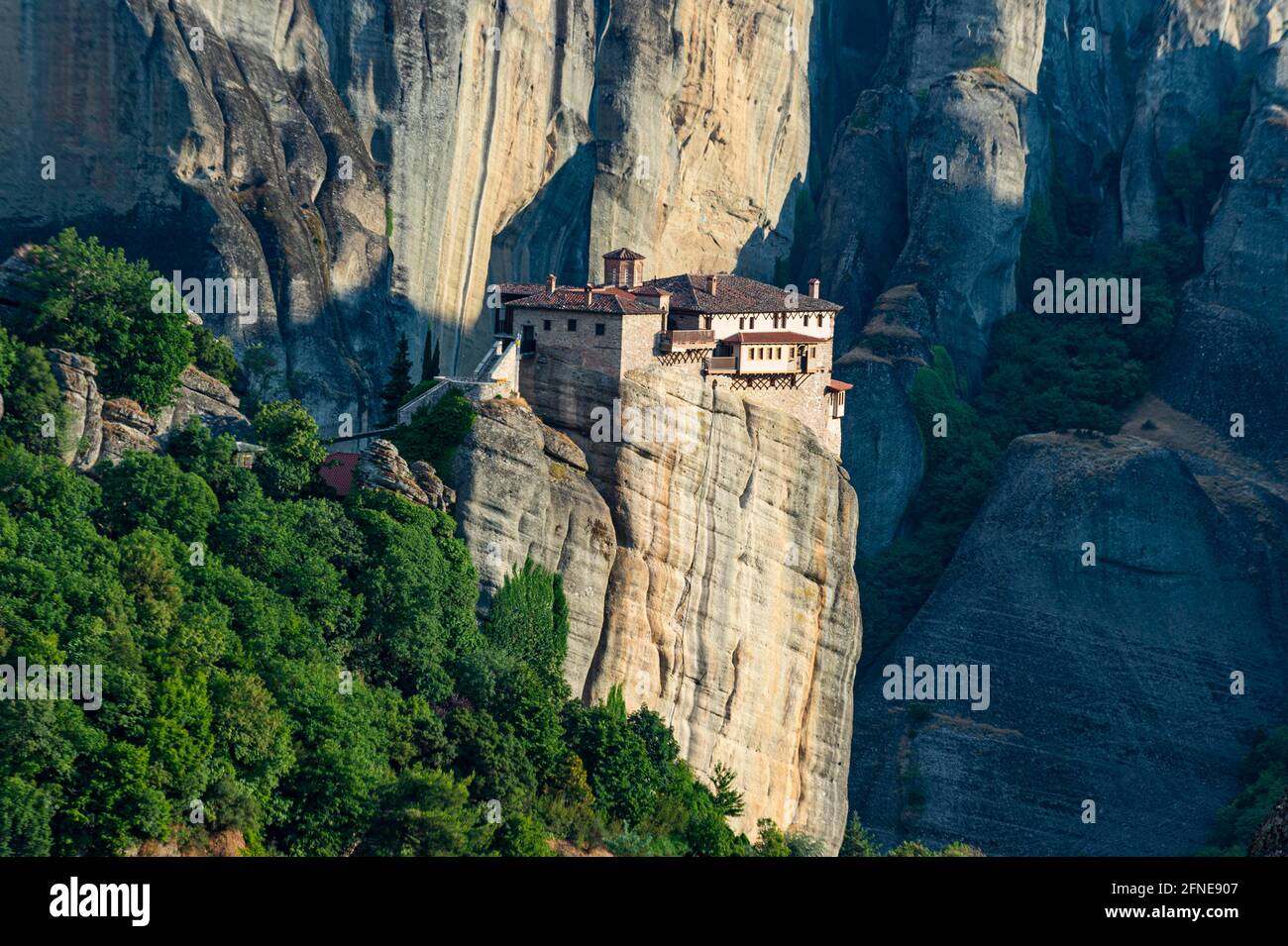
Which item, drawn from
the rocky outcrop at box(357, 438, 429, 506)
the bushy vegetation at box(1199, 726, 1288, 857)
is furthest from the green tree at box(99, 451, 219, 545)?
the bushy vegetation at box(1199, 726, 1288, 857)

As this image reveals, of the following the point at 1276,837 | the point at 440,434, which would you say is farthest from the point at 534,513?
the point at 1276,837

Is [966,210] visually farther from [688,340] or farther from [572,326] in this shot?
[572,326]

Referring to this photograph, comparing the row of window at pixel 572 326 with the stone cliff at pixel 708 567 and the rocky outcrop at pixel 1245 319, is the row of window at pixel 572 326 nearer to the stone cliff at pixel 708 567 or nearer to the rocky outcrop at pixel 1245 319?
the stone cliff at pixel 708 567

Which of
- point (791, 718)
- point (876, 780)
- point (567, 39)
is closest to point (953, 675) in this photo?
point (876, 780)

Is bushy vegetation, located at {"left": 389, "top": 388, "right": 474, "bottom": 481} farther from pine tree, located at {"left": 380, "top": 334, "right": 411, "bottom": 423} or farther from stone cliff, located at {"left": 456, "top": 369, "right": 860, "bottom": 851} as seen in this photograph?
pine tree, located at {"left": 380, "top": 334, "right": 411, "bottom": 423}
